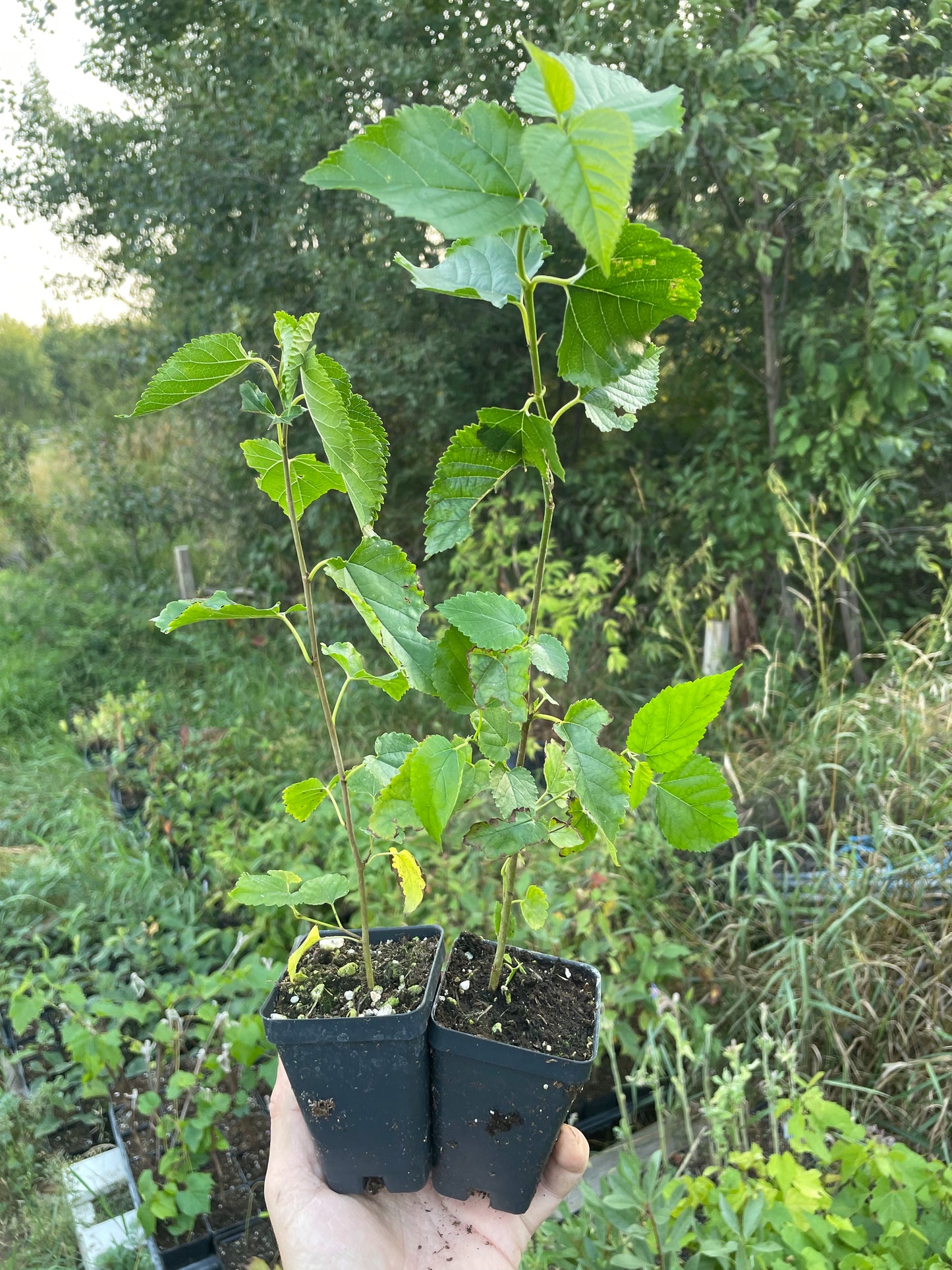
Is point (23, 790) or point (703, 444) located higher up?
point (703, 444)

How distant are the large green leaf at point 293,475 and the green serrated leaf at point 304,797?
0.88 ft

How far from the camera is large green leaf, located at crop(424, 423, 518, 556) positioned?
698mm

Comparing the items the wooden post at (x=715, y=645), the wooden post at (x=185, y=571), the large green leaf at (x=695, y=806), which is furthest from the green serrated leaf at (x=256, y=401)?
the wooden post at (x=185, y=571)

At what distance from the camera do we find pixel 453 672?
737 millimetres

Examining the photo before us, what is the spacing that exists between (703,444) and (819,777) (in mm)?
1813

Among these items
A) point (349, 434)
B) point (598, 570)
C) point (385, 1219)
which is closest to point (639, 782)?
point (349, 434)

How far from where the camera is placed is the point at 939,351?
2766 millimetres

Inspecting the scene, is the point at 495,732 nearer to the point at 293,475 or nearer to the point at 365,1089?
the point at 293,475

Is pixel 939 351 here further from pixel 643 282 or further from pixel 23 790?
pixel 23 790

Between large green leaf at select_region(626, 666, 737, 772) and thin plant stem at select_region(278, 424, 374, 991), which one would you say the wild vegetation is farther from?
large green leaf at select_region(626, 666, 737, 772)

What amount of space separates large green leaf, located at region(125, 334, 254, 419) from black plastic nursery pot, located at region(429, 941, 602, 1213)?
2.12 feet

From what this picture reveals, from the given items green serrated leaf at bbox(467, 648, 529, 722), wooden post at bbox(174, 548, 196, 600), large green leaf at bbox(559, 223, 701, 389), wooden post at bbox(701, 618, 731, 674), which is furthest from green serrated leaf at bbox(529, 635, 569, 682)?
wooden post at bbox(174, 548, 196, 600)

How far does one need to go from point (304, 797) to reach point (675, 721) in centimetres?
38

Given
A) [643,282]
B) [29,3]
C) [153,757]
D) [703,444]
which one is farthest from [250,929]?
[29,3]
